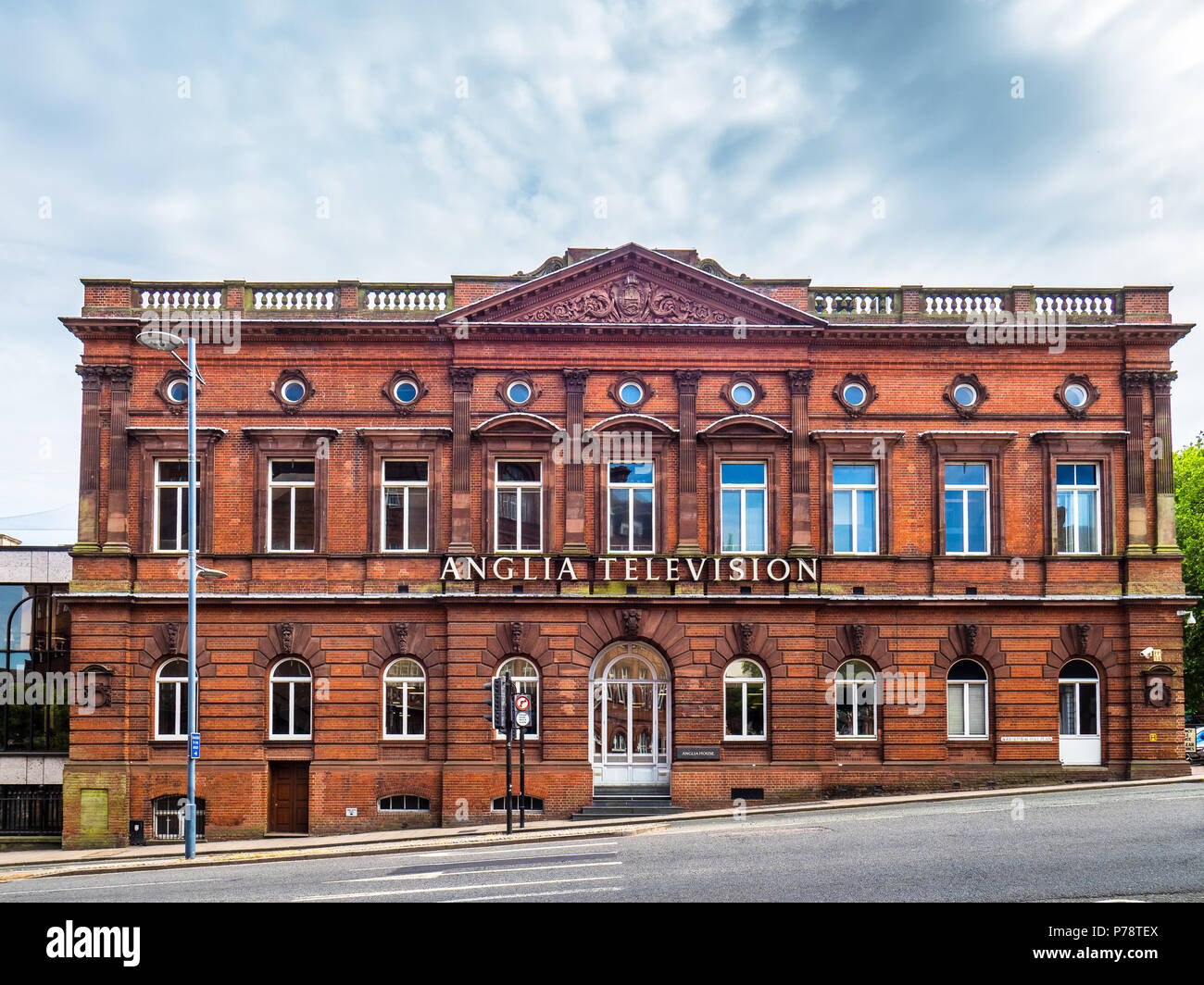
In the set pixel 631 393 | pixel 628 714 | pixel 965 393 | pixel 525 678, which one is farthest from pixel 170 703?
pixel 965 393

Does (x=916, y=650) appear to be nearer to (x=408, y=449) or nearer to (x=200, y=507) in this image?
(x=408, y=449)

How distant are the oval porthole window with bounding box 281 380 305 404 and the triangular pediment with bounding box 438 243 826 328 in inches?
170

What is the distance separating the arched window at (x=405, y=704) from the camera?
26688 mm

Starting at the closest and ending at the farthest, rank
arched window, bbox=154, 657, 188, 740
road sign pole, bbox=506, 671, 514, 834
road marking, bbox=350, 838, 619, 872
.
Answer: road marking, bbox=350, 838, 619, 872
road sign pole, bbox=506, 671, 514, 834
arched window, bbox=154, 657, 188, 740

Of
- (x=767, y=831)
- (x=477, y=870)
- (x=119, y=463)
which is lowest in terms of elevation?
(x=767, y=831)

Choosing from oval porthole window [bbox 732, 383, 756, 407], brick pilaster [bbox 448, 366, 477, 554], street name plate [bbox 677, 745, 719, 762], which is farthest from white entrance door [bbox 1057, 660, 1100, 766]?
brick pilaster [bbox 448, 366, 477, 554]

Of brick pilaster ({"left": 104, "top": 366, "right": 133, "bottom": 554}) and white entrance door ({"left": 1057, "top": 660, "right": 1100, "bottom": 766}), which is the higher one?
brick pilaster ({"left": 104, "top": 366, "right": 133, "bottom": 554})

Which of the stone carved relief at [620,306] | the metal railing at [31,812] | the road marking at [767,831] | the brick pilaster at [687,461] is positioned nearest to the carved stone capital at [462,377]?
the stone carved relief at [620,306]

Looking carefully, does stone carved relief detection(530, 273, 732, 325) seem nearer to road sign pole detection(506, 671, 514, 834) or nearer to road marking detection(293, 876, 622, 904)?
road sign pole detection(506, 671, 514, 834)

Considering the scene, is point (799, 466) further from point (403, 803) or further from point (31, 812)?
point (31, 812)

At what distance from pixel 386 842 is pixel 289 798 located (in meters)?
4.67

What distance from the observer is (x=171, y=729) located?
26641 millimetres

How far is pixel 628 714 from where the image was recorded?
2661cm

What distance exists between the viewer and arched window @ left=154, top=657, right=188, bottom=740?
87.0 ft
